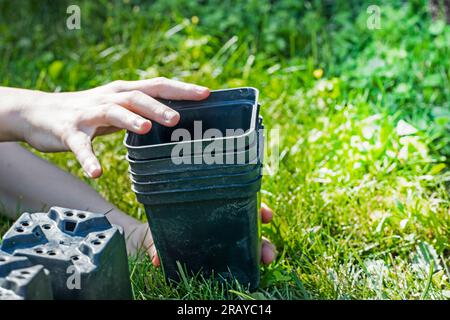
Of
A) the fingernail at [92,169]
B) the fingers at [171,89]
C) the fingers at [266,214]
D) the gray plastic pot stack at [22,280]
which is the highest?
the fingers at [171,89]

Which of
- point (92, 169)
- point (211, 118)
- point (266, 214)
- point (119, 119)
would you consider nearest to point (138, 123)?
point (119, 119)

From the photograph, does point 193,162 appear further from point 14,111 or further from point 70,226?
point 14,111

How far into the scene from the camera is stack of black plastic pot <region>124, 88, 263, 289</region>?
1.70 m

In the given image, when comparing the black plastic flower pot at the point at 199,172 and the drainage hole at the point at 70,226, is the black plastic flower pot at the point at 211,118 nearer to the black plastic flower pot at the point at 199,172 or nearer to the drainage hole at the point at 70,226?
the black plastic flower pot at the point at 199,172

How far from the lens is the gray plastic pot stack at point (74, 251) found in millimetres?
1495

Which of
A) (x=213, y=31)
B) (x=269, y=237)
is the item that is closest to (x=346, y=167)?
(x=269, y=237)

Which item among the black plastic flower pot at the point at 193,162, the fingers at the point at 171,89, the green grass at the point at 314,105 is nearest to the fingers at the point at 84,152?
the black plastic flower pot at the point at 193,162

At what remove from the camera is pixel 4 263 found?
4.79 ft

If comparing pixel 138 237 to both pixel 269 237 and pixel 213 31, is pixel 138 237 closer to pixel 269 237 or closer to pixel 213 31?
pixel 269 237

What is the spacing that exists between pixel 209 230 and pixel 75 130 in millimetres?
422

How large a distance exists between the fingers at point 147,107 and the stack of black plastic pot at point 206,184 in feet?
0.27

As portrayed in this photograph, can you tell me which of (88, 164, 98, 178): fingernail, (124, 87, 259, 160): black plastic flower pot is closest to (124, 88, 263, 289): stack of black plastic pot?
(124, 87, 259, 160): black plastic flower pot

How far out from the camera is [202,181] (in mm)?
1741
